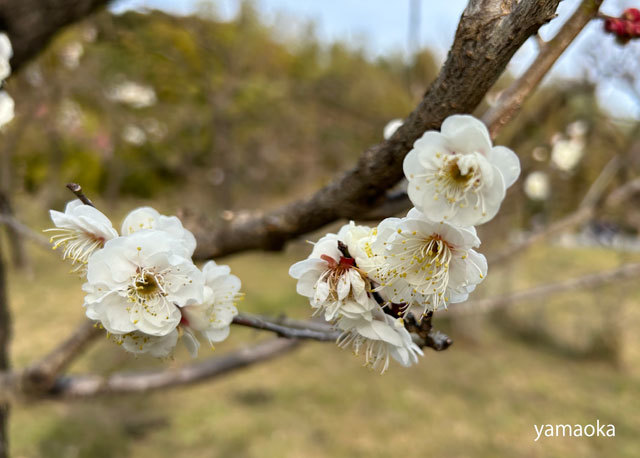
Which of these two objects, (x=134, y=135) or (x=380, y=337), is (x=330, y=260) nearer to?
(x=380, y=337)


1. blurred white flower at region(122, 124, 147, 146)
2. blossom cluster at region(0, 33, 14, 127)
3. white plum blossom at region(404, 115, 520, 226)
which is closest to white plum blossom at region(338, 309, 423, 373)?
white plum blossom at region(404, 115, 520, 226)

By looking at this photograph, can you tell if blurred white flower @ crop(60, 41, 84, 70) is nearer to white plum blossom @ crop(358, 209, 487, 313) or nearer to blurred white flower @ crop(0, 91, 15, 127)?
blurred white flower @ crop(0, 91, 15, 127)

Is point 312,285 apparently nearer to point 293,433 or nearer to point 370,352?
point 370,352

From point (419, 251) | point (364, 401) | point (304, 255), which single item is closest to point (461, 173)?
point (419, 251)

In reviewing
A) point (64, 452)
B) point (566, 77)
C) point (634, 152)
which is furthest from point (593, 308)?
point (64, 452)

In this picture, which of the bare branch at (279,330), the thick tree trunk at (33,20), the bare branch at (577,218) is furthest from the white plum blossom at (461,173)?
the bare branch at (577,218)

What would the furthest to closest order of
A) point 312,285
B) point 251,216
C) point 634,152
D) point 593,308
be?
point 593,308, point 634,152, point 251,216, point 312,285

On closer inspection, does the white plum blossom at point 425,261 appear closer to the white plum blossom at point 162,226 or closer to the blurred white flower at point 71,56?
the white plum blossom at point 162,226
